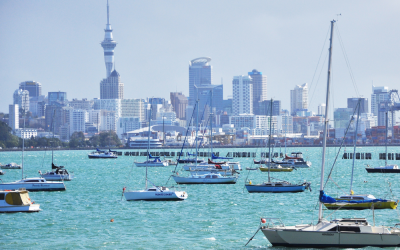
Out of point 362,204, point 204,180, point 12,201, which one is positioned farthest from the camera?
point 204,180

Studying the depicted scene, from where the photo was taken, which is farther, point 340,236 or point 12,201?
point 12,201

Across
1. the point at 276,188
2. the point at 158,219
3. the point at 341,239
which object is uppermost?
the point at 276,188

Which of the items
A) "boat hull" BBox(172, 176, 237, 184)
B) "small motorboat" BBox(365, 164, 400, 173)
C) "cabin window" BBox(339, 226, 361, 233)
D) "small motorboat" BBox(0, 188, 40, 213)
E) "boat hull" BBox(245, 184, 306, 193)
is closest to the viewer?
"cabin window" BBox(339, 226, 361, 233)

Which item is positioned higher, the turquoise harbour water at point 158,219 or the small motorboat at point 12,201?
the small motorboat at point 12,201

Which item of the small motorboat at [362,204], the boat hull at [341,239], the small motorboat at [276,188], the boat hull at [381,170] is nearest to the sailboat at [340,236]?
the boat hull at [341,239]

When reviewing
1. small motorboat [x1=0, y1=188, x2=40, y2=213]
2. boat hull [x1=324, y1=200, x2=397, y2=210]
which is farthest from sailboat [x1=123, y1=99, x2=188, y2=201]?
boat hull [x1=324, y1=200, x2=397, y2=210]

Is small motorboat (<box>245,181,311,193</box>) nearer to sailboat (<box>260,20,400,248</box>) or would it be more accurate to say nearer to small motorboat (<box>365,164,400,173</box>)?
sailboat (<box>260,20,400,248</box>)

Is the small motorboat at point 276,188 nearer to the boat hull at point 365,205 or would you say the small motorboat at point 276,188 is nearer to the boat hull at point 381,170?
the boat hull at point 365,205

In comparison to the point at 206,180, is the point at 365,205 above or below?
below

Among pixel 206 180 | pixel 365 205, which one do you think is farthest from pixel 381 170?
pixel 365 205

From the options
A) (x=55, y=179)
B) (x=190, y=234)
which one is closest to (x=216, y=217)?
(x=190, y=234)

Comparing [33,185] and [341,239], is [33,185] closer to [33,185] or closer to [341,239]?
[33,185]

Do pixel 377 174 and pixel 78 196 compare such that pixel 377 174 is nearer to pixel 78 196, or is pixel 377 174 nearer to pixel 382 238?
pixel 78 196

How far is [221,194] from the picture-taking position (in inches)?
2299
